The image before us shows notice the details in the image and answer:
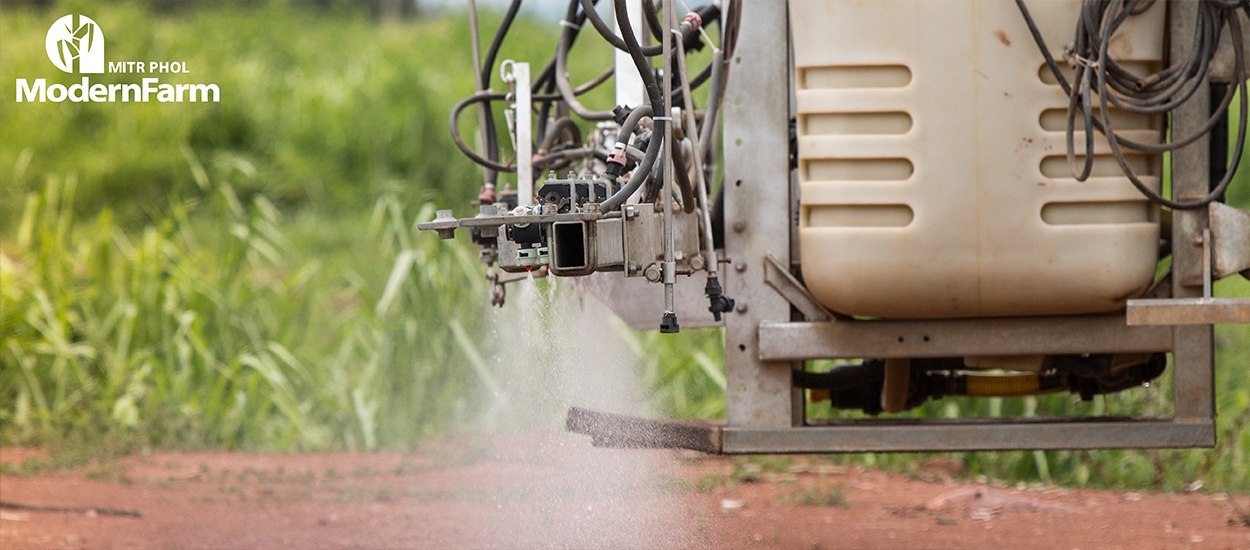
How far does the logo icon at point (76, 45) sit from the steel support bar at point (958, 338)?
6962 mm

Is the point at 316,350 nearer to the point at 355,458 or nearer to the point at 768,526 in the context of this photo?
the point at 355,458

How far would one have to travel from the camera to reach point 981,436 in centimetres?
303

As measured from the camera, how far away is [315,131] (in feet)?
31.2

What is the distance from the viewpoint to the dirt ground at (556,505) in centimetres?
404

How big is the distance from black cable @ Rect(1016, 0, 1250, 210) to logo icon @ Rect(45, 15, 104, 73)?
7364mm

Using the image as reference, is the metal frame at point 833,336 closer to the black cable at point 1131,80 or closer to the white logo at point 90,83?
the black cable at point 1131,80

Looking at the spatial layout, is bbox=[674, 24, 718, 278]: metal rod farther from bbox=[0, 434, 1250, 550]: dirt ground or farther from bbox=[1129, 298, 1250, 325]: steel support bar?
bbox=[0, 434, 1250, 550]: dirt ground

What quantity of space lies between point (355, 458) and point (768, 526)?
208 cm

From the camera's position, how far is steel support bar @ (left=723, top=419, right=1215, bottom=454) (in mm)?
3000

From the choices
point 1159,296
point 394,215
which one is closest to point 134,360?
point 394,215

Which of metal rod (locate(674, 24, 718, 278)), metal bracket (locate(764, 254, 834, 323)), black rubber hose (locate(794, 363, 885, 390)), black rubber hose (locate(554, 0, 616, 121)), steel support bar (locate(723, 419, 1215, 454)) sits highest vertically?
black rubber hose (locate(554, 0, 616, 121))

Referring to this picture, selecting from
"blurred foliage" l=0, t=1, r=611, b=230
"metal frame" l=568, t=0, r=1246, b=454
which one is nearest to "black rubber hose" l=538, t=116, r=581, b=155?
"metal frame" l=568, t=0, r=1246, b=454

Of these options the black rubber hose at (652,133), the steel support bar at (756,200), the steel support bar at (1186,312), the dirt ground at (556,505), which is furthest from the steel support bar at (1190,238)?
the black rubber hose at (652,133)

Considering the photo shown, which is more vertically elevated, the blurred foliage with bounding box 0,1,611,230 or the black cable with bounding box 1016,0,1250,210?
the blurred foliage with bounding box 0,1,611,230
